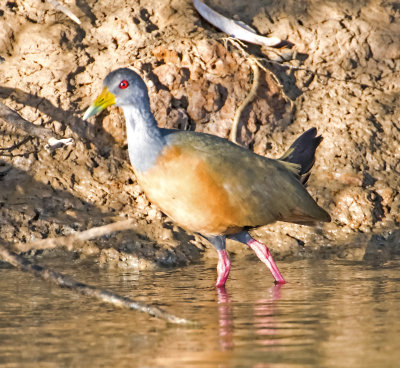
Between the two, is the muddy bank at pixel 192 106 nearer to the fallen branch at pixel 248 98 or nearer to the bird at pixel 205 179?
the fallen branch at pixel 248 98

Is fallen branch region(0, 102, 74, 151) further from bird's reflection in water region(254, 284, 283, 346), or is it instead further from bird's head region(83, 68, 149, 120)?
bird's reflection in water region(254, 284, 283, 346)

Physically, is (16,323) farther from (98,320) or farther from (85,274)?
(85,274)

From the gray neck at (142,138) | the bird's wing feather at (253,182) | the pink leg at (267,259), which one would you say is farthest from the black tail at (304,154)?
the gray neck at (142,138)

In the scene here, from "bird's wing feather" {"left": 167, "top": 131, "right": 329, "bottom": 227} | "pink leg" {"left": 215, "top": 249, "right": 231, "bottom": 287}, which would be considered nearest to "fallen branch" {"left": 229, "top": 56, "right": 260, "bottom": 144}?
"bird's wing feather" {"left": 167, "top": 131, "right": 329, "bottom": 227}

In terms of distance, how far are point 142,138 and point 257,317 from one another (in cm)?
195

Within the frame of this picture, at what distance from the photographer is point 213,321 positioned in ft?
18.1

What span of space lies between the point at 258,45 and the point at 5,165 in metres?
3.32

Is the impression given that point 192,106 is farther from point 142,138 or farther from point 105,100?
point 142,138

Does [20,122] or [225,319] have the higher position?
[20,122]

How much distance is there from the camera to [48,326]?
543cm

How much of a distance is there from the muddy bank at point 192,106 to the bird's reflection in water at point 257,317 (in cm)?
187

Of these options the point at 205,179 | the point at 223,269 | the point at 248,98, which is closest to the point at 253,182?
the point at 205,179

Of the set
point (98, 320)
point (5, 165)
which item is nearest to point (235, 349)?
point (98, 320)

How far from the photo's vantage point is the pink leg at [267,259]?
7.37 meters
